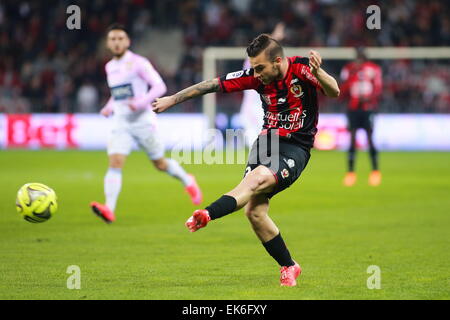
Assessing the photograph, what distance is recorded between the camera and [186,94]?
6.71 metres

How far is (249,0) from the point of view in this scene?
1146 inches

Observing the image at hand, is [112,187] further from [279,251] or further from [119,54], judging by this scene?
[279,251]

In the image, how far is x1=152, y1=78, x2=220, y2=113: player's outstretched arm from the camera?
6.53 metres

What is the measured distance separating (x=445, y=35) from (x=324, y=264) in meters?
20.3

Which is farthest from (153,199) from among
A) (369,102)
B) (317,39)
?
(317,39)

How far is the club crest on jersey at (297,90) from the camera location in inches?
265

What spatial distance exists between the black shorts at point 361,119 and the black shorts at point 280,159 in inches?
348

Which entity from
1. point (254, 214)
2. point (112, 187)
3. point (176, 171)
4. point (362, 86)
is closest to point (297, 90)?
point (254, 214)

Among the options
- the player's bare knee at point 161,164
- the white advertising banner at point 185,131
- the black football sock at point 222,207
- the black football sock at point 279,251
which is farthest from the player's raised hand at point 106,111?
the white advertising banner at point 185,131

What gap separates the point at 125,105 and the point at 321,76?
497 cm

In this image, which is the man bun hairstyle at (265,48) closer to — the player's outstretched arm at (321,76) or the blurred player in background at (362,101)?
the player's outstretched arm at (321,76)

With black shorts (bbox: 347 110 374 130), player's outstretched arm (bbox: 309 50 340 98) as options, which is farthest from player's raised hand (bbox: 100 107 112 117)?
black shorts (bbox: 347 110 374 130)
